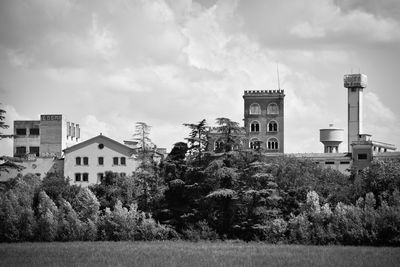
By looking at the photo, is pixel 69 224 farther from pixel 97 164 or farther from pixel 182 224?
pixel 97 164

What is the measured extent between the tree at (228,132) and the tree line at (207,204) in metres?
0.08

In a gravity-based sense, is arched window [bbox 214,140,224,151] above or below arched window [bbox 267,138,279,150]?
below

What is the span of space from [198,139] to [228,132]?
253 cm

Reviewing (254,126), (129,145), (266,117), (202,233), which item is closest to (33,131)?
(129,145)

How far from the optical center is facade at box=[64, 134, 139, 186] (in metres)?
90.7

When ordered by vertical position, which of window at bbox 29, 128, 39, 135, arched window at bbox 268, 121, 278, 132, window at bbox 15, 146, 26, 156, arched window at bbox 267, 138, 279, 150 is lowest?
window at bbox 15, 146, 26, 156

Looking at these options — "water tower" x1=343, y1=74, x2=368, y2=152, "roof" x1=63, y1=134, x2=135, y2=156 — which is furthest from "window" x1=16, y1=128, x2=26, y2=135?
"water tower" x1=343, y1=74, x2=368, y2=152

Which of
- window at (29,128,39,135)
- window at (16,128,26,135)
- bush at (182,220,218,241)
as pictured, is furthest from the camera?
window at (16,128,26,135)

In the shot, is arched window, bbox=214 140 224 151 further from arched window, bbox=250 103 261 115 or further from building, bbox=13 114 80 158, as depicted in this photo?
arched window, bbox=250 103 261 115

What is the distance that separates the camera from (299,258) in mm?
44344

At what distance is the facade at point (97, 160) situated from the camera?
90.7 m

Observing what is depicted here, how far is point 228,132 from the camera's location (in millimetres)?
61531

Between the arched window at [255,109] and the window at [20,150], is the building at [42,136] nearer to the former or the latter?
the window at [20,150]

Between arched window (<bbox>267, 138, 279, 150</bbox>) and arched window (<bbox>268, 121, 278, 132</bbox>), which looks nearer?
arched window (<bbox>267, 138, 279, 150</bbox>)
